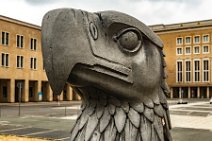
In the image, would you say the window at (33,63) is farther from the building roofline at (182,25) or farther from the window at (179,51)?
the window at (179,51)

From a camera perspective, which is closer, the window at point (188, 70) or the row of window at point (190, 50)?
the row of window at point (190, 50)

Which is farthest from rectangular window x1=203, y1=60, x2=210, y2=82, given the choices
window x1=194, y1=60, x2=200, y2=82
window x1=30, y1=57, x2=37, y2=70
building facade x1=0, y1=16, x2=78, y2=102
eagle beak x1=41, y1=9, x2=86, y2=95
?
eagle beak x1=41, y1=9, x2=86, y2=95

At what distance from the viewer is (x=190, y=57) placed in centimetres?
6850

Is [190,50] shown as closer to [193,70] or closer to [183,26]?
[193,70]

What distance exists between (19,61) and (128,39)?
1706 inches

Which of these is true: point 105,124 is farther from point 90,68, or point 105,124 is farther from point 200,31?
point 200,31

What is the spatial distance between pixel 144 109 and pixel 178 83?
231 ft

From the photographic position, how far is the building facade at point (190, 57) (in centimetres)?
6612

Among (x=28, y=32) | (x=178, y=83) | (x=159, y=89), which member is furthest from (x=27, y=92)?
(x=159, y=89)

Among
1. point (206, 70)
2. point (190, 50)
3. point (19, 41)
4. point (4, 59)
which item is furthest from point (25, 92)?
point (206, 70)

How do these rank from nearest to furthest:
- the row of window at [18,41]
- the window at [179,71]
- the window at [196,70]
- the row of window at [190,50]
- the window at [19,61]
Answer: the row of window at [18,41], the window at [19,61], the row of window at [190,50], the window at [196,70], the window at [179,71]

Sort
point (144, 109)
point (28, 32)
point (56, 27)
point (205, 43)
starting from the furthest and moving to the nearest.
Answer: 1. point (205, 43)
2. point (28, 32)
3. point (144, 109)
4. point (56, 27)

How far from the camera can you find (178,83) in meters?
70.9

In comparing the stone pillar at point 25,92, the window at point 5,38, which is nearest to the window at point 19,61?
the stone pillar at point 25,92
